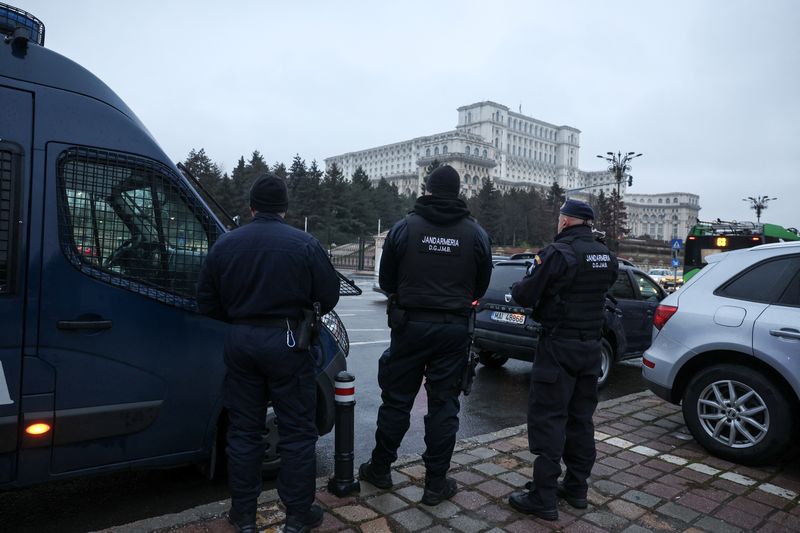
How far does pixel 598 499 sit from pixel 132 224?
3.50m

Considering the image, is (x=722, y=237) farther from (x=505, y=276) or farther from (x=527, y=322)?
(x=527, y=322)

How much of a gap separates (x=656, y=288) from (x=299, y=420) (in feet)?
24.3

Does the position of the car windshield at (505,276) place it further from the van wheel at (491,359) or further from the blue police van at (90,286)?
the blue police van at (90,286)

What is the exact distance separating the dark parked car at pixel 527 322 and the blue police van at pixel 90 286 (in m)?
4.21

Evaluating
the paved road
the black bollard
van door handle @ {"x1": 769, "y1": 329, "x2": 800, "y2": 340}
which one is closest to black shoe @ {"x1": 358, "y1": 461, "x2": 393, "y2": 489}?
the black bollard

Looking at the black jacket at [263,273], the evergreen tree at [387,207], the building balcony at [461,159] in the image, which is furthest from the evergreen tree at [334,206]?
the building balcony at [461,159]

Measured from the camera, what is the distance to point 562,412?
11.6ft

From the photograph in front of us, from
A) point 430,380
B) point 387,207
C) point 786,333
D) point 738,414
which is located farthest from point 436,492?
point 387,207

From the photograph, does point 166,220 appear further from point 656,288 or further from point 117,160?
point 656,288

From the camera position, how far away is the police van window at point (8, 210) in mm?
2906

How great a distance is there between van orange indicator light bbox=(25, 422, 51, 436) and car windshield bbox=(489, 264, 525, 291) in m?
5.75

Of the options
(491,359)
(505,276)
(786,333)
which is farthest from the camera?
(491,359)

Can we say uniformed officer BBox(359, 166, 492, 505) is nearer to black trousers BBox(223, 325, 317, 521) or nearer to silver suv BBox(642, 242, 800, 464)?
black trousers BBox(223, 325, 317, 521)

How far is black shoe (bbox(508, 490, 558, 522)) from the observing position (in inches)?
135
